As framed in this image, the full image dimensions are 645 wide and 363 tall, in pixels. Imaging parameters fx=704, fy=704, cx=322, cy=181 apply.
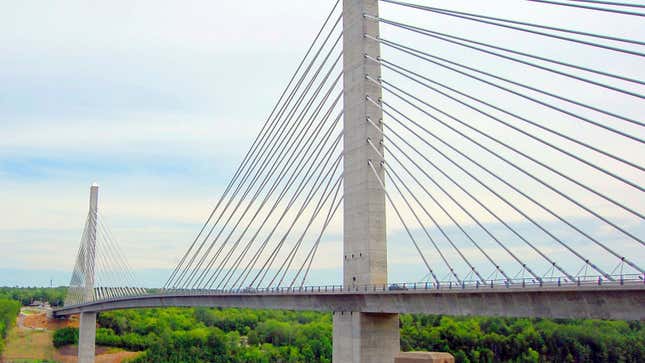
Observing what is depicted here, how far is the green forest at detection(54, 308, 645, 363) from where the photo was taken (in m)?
76.8

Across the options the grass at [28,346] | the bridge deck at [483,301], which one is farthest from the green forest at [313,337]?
the bridge deck at [483,301]

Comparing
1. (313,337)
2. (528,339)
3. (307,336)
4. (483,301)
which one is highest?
(483,301)

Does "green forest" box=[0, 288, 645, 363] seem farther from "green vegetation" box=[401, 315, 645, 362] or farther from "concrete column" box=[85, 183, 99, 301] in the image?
"concrete column" box=[85, 183, 99, 301]

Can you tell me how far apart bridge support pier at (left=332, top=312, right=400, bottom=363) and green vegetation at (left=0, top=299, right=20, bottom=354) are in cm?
6746

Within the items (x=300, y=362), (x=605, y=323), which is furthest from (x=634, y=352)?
(x=300, y=362)

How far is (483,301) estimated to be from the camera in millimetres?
27969

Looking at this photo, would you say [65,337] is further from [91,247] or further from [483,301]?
[483,301]

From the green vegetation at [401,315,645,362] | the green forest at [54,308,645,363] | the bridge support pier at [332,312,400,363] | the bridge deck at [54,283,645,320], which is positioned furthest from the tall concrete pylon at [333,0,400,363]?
the green forest at [54,308,645,363]

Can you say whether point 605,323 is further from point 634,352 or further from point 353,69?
point 353,69

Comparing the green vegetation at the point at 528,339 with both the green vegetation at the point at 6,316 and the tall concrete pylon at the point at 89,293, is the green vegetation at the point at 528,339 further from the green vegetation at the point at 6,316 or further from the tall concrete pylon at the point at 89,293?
the green vegetation at the point at 6,316

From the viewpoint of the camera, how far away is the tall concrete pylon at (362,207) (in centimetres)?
3466

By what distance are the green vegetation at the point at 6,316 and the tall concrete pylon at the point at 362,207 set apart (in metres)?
67.8

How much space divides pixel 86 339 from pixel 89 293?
8.64 meters

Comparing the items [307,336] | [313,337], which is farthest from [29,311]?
[313,337]
